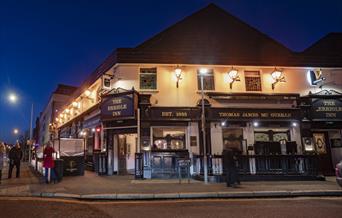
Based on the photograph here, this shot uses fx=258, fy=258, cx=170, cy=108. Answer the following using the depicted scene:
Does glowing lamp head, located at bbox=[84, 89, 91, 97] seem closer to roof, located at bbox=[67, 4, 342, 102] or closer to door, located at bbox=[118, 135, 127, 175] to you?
roof, located at bbox=[67, 4, 342, 102]

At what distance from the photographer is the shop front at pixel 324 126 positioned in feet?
48.7

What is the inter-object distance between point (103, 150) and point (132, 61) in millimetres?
5554

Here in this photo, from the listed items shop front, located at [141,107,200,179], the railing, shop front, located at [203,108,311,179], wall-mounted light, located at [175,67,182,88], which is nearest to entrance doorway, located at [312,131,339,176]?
shop front, located at [203,108,311,179]

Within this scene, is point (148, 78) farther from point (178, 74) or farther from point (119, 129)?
point (119, 129)

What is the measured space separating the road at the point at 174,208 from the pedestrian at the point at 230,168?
209 cm

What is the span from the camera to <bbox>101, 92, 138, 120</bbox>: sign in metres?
13.6


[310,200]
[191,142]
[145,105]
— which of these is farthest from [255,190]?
[145,105]

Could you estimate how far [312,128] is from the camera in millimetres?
15250

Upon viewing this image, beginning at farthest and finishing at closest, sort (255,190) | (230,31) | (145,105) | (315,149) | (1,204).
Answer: (230,31) → (315,149) → (145,105) → (255,190) → (1,204)

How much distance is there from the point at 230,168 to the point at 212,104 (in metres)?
4.85

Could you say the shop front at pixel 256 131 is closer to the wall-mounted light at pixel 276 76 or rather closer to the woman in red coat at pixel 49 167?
the wall-mounted light at pixel 276 76

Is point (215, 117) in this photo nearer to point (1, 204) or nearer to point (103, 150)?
point (103, 150)

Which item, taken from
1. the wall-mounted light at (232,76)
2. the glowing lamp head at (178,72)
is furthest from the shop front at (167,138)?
the wall-mounted light at (232,76)

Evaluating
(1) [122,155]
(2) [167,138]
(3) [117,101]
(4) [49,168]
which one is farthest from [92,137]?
(4) [49,168]
